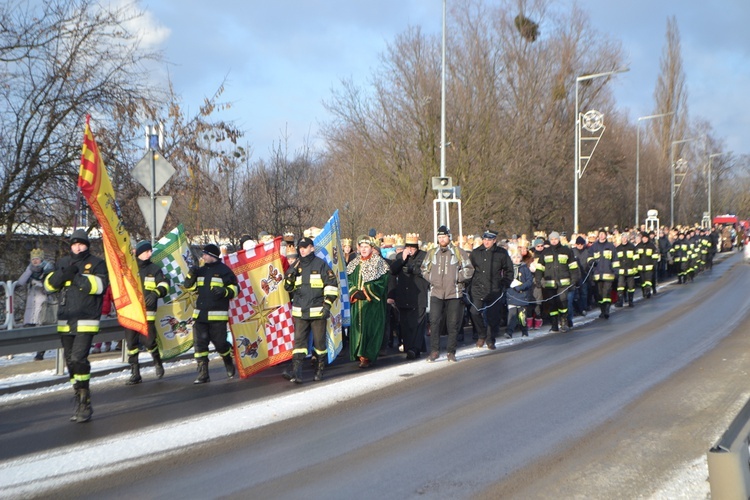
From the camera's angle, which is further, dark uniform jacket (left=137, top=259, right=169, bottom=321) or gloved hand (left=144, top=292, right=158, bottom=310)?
gloved hand (left=144, top=292, right=158, bottom=310)

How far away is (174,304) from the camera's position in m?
12.2

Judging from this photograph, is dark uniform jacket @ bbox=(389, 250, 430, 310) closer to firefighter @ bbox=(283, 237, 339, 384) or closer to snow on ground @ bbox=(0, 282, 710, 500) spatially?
snow on ground @ bbox=(0, 282, 710, 500)

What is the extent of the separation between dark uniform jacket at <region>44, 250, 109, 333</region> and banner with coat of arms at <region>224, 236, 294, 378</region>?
2.95 meters

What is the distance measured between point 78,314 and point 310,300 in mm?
3249

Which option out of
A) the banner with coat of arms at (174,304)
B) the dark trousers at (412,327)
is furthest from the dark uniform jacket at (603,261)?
the banner with coat of arms at (174,304)

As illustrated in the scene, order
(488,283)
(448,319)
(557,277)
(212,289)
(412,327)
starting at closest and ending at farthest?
(212,289) → (448,319) → (412,327) → (488,283) → (557,277)

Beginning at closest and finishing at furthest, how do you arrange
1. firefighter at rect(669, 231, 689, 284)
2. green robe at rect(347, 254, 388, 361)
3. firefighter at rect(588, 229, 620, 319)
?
green robe at rect(347, 254, 388, 361) → firefighter at rect(588, 229, 620, 319) → firefighter at rect(669, 231, 689, 284)

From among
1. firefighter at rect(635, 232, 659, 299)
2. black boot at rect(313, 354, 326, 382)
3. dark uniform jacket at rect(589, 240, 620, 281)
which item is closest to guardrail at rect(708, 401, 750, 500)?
black boot at rect(313, 354, 326, 382)

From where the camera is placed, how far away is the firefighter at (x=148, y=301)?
1123 cm

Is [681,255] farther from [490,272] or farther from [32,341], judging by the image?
[32,341]

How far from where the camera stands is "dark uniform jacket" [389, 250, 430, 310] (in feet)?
43.4

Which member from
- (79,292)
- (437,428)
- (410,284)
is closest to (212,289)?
(79,292)

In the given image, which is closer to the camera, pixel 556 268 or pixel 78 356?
pixel 78 356

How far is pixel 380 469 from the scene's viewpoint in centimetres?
666
